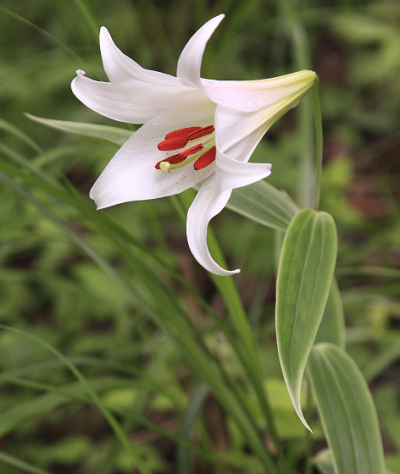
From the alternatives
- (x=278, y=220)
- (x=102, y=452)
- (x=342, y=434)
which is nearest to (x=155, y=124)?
(x=278, y=220)

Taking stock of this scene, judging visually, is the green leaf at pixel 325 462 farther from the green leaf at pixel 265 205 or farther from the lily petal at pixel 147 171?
the lily petal at pixel 147 171

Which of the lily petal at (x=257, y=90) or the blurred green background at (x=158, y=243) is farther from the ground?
the lily petal at (x=257, y=90)

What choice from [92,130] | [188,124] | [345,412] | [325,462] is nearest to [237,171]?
[188,124]

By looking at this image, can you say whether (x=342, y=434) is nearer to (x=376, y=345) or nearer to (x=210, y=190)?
(x=210, y=190)

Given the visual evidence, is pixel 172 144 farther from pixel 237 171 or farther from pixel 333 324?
pixel 333 324

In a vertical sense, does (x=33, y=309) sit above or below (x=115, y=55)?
below

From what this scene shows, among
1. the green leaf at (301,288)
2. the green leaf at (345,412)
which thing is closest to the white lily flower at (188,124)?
the green leaf at (301,288)

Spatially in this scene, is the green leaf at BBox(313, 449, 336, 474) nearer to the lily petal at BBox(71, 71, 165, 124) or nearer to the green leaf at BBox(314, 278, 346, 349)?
the green leaf at BBox(314, 278, 346, 349)
